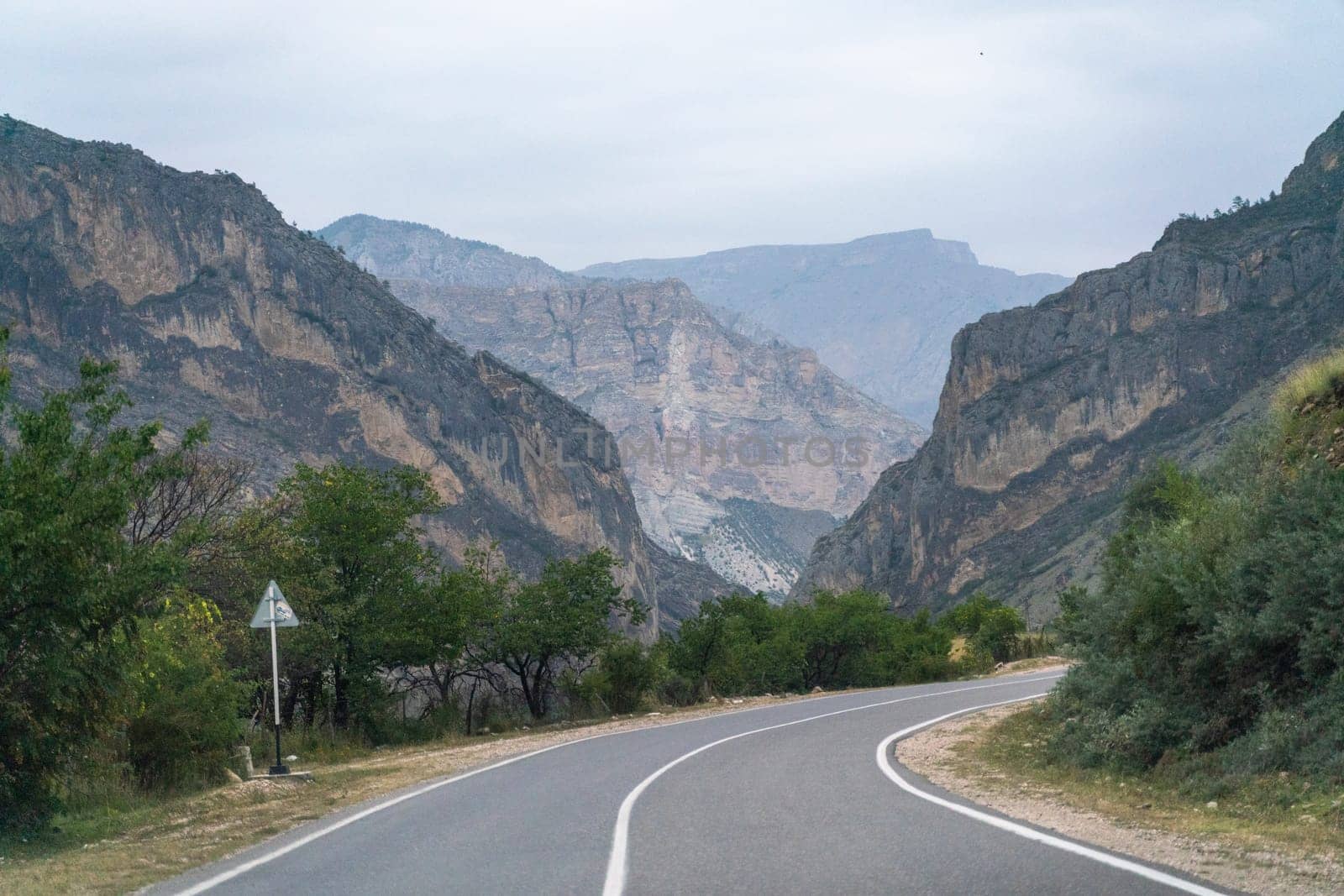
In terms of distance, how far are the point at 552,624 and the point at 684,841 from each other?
19800 millimetres

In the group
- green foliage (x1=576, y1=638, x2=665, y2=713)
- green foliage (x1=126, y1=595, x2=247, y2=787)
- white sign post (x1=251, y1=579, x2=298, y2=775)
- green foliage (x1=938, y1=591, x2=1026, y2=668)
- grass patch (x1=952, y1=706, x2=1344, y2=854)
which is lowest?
green foliage (x1=938, y1=591, x2=1026, y2=668)

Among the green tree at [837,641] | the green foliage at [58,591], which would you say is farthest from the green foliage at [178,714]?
the green tree at [837,641]

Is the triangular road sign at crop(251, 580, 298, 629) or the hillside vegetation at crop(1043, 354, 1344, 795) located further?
the triangular road sign at crop(251, 580, 298, 629)

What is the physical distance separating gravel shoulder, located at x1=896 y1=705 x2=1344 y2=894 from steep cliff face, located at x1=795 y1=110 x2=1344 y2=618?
101 meters

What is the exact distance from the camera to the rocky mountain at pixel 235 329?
132 metres

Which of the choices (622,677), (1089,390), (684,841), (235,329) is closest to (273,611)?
(684,841)

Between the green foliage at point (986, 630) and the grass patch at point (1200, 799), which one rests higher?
the grass patch at point (1200, 799)

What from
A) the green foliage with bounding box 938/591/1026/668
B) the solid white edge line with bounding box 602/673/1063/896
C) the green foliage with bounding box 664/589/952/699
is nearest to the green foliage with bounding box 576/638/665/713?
the green foliage with bounding box 664/589/952/699

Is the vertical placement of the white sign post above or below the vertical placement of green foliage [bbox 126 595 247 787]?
above

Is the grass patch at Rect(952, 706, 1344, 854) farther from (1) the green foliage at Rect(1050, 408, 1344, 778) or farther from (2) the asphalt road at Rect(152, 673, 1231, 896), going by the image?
(2) the asphalt road at Rect(152, 673, 1231, 896)

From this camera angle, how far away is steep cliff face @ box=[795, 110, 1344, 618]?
129000mm

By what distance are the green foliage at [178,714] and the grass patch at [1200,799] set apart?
8.84m

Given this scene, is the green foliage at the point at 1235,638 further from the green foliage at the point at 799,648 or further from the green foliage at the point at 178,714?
the green foliage at the point at 799,648

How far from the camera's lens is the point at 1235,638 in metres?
11.0
